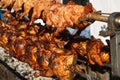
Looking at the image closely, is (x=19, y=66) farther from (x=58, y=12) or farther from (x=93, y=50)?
(x=93, y=50)

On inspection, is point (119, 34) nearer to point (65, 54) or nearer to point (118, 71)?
point (118, 71)

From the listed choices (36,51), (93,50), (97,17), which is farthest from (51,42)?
(97,17)

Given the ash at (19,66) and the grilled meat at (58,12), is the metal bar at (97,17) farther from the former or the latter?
the ash at (19,66)

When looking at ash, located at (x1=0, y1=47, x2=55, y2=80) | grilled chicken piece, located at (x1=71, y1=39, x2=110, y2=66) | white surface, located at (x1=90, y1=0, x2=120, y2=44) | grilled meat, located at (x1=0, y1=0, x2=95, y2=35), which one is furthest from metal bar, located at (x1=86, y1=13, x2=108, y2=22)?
white surface, located at (x1=90, y1=0, x2=120, y2=44)

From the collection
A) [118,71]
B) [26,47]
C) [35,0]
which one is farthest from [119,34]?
[35,0]

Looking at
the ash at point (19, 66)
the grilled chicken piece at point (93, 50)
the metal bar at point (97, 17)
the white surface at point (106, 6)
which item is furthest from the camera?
the white surface at point (106, 6)

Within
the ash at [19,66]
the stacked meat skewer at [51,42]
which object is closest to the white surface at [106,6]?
the stacked meat skewer at [51,42]

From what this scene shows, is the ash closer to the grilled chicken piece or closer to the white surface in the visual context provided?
the grilled chicken piece
